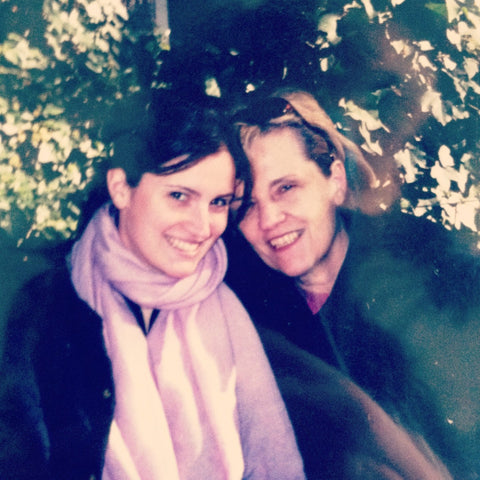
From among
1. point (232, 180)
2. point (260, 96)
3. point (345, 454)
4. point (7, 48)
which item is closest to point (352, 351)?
point (345, 454)

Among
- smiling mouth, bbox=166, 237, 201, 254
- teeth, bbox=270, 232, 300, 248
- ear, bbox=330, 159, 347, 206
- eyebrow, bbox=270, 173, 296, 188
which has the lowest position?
teeth, bbox=270, 232, 300, 248

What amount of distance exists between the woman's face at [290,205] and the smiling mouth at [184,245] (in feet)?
0.60

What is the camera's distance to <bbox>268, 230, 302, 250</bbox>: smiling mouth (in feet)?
6.18

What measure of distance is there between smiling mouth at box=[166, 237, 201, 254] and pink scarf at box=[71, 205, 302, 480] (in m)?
0.07

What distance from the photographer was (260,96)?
1889 millimetres

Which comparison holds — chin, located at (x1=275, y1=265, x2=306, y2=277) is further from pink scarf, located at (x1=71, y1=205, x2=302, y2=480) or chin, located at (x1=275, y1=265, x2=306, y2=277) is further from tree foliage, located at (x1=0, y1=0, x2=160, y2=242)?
tree foliage, located at (x1=0, y1=0, x2=160, y2=242)

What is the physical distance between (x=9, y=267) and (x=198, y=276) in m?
0.65

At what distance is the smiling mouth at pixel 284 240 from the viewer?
1.88 m

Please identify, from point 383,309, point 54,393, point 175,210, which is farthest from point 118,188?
point 383,309

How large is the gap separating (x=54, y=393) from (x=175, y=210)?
728 millimetres

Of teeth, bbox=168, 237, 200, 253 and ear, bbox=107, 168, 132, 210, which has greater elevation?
ear, bbox=107, 168, 132, 210

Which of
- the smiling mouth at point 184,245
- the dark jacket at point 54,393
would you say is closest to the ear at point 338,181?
the smiling mouth at point 184,245

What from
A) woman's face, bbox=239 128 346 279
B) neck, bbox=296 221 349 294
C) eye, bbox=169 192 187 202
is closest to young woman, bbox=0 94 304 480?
eye, bbox=169 192 187 202

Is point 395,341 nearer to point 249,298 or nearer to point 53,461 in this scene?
point 249,298
